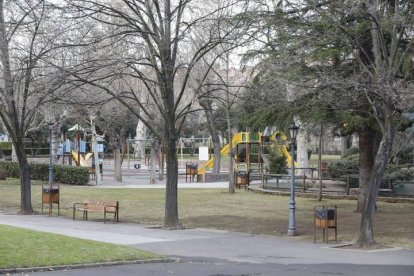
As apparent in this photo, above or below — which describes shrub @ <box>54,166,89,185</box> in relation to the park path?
above

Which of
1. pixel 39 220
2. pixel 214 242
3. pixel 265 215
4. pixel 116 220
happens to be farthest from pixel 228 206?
pixel 214 242

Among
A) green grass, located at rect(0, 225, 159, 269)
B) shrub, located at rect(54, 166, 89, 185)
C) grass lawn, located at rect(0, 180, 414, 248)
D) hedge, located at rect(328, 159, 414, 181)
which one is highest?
hedge, located at rect(328, 159, 414, 181)

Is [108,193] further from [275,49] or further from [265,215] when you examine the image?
[275,49]

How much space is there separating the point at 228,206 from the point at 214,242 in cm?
1086

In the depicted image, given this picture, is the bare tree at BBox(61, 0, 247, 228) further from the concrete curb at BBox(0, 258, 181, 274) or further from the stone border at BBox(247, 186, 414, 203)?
the stone border at BBox(247, 186, 414, 203)

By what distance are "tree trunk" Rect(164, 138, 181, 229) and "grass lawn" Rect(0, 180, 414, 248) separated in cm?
113

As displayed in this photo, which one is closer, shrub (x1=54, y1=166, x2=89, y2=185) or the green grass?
the green grass

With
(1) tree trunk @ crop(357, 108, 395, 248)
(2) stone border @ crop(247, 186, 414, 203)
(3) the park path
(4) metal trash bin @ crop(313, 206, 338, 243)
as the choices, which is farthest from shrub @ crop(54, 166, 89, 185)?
(1) tree trunk @ crop(357, 108, 395, 248)

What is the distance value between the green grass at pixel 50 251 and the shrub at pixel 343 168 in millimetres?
28611

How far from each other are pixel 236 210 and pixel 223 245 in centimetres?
986

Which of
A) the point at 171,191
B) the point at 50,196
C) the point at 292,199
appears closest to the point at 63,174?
the point at 50,196

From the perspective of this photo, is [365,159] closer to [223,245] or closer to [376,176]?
[376,176]

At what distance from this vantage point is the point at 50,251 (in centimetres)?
1254

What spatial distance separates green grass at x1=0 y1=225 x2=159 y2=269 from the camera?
11.6m
